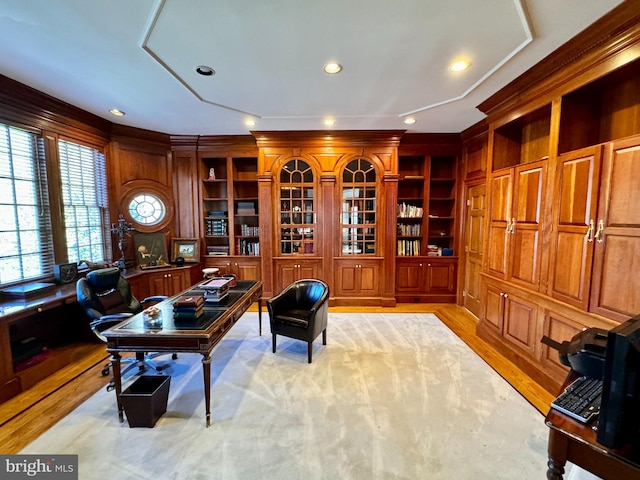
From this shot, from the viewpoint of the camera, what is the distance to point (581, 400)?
1.11m

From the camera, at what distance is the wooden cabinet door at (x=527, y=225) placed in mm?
2627

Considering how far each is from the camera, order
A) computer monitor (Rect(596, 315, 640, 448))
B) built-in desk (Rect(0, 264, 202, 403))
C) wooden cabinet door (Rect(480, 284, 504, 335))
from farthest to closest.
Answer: wooden cabinet door (Rect(480, 284, 504, 335)) < built-in desk (Rect(0, 264, 202, 403)) < computer monitor (Rect(596, 315, 640, 448))

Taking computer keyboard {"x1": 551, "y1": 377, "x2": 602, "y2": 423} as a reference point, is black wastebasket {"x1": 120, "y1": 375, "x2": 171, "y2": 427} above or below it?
below

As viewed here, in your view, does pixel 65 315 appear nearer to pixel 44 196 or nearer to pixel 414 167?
pixel 44 196

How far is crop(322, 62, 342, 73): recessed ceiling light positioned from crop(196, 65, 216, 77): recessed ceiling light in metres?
1.04

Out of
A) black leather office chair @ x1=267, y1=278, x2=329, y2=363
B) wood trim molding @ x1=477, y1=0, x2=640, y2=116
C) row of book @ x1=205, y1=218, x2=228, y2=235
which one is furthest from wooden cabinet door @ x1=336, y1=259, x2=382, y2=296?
wood trim molding @ x1=477, y1=0, x2=640, y2=116

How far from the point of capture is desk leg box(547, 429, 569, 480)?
1.02 metres

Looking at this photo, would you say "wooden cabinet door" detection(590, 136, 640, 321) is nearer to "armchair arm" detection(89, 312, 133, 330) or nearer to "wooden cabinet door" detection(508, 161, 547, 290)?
"wooden cabinet door" detection(508, 161, 547, 290)

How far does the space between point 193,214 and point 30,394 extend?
119 inches

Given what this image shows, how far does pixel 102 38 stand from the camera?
2.03m

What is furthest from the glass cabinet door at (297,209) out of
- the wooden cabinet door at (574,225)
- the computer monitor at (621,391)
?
the computer monitor at (621,391)

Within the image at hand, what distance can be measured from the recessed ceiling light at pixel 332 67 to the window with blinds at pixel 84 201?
338 centimetres

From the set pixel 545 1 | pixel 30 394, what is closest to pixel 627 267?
pixel 545 1

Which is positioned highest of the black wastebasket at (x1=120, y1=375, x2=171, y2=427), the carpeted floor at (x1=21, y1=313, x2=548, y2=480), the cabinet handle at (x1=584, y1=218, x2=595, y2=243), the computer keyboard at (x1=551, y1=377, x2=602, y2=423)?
the cabinet handle at (x1=584, y1=218, x2=595, y2=243)
